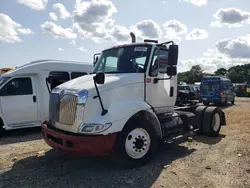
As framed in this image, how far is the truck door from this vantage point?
5742mm

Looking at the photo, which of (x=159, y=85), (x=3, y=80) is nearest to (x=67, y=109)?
(x=159, y=85)

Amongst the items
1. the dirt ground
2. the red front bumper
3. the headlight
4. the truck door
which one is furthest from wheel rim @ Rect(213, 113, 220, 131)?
the headlight

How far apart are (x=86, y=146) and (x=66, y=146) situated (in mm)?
423

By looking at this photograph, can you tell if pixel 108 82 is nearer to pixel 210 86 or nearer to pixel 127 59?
pixel 127 59

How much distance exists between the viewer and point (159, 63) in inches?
230

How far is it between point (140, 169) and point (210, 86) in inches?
744

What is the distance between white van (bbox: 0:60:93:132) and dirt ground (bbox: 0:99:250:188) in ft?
5.19

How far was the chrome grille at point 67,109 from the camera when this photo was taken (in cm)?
472

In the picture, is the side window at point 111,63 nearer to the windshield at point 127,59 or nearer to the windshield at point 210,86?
the windshield at point 127,59

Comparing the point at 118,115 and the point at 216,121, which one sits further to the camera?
the point at 216,121

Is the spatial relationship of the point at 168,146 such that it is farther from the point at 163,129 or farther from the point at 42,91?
the point at 42,91

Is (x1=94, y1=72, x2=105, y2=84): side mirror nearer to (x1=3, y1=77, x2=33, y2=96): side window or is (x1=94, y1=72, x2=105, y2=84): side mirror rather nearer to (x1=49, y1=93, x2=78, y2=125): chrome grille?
(x1=49, y1=93, x2=78, y2=125): chrome grille

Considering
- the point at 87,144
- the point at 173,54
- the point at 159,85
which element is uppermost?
the point at 173,54

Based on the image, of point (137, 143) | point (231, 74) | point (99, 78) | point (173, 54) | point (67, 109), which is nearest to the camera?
point (99, 78)
